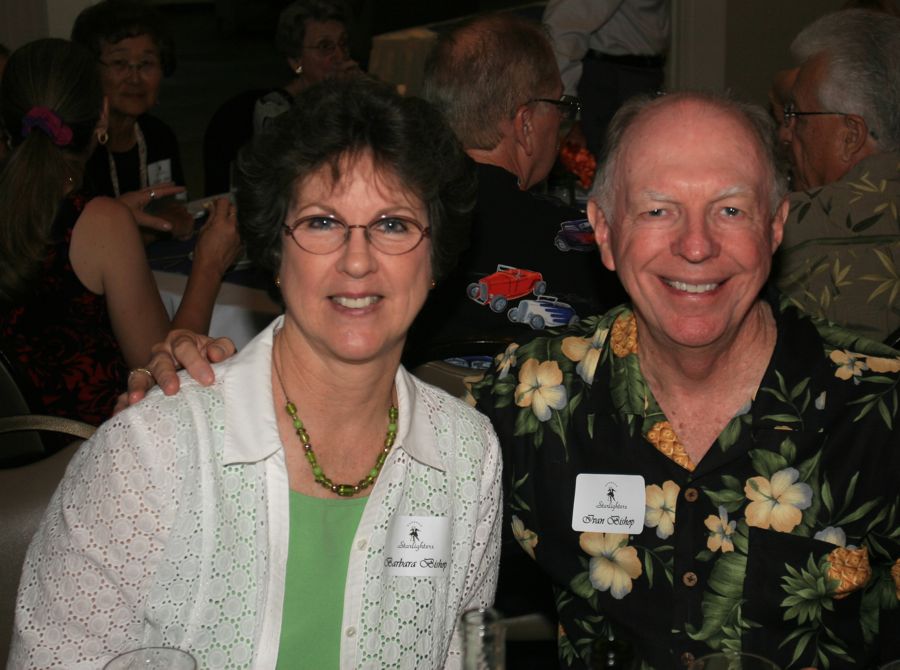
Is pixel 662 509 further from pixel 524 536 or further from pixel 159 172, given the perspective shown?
pixel 159 172

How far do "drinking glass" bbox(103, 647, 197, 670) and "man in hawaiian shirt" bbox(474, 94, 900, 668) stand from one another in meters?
0.92

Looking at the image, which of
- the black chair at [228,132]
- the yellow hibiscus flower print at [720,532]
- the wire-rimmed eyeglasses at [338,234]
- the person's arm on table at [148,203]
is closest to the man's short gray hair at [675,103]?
the wire-rimmed eyeglasses at [338,234]

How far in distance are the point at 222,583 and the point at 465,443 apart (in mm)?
503

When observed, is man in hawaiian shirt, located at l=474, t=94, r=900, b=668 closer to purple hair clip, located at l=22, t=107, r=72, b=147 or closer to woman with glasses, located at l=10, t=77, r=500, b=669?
woman with glasses, located at l=10, t=77, r=500, b=669

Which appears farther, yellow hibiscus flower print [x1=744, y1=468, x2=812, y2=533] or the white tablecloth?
the white tablecloth

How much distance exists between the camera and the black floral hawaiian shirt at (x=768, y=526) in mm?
1975

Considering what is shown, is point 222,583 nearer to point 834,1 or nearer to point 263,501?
point 263,501

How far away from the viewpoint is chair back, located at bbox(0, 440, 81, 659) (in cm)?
204

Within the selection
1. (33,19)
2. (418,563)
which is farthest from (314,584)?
(33,19)

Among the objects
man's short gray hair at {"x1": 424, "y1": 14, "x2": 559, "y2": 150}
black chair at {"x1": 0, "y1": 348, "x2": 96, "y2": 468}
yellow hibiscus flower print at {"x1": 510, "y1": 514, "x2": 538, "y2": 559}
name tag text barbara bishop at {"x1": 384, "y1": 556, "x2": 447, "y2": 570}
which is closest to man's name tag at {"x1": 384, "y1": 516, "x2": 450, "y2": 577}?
name tag text barbara bishop at {"x1": 384, "y1": 556, "x2": 447, "y2": 570}

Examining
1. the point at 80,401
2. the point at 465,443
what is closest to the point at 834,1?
the point at 80,401

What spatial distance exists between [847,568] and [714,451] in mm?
292

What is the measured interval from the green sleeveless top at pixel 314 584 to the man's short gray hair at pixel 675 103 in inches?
30.0

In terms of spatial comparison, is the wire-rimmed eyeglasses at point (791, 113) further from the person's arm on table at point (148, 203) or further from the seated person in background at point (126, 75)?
the seated person in background at point (126, 75)
